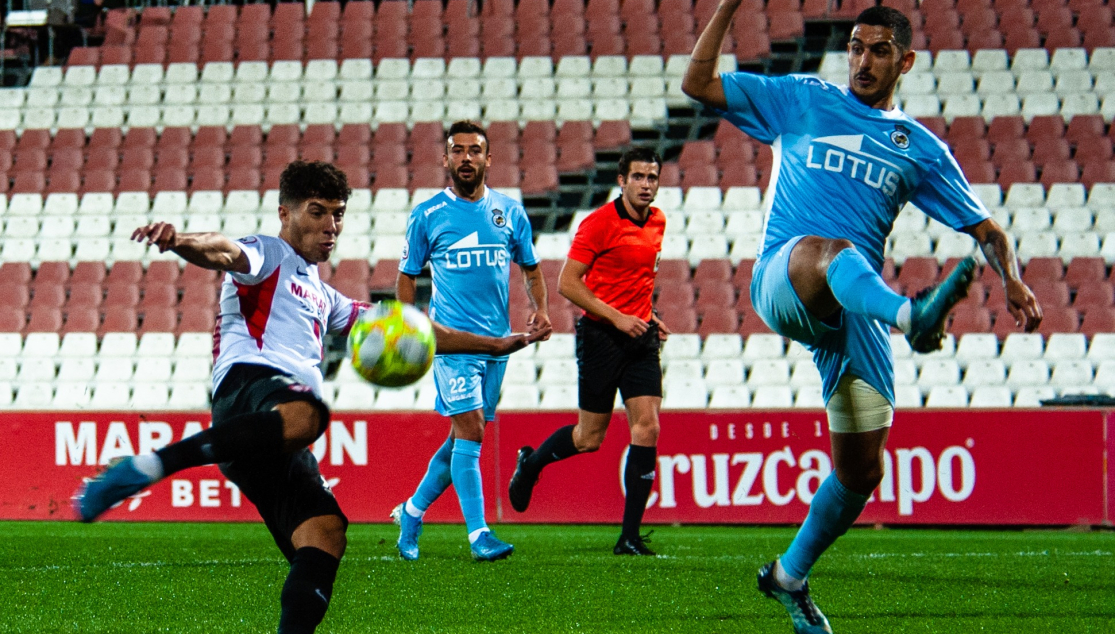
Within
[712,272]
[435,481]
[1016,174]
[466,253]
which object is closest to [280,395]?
[466,253]

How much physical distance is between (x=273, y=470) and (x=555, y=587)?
2298 mm

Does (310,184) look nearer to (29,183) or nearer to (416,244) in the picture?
(416,244)

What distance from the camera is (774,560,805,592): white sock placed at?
4.37m

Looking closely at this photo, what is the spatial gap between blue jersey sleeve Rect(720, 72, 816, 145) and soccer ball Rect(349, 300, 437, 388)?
4.64 feet

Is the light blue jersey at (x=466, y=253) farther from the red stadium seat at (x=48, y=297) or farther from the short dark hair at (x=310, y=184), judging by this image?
the red stadium seat at (x=48, y=297)

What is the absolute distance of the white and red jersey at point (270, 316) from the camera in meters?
3.65

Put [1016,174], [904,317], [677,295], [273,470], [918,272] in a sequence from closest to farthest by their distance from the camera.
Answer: [904,317], [273,470], [677,295], [918,272], [1016,174]

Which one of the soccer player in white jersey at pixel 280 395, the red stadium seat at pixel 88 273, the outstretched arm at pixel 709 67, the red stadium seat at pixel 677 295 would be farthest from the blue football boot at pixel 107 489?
the red stadium seat at pixel 88 273

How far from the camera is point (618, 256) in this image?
24.0ft

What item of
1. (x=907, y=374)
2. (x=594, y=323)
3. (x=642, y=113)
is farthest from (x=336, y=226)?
(x=642, y=113)

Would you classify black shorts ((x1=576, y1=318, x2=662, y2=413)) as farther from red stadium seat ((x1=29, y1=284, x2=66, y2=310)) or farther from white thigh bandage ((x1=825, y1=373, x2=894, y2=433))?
red stadium seat ((x1=29, y1=284, x2=66, y2=310))

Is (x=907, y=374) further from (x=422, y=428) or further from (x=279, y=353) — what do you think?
(x=279, y=353)

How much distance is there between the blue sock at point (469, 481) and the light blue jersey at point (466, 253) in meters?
0.65

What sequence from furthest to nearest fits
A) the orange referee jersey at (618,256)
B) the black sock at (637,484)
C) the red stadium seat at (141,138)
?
the red stadium seat at (141,138)
the orange referee jersey at (618,256)
the black sock at (637,484)
